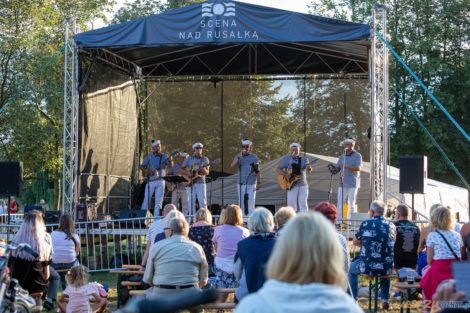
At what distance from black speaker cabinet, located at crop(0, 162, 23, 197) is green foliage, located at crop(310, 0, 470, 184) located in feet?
65.9

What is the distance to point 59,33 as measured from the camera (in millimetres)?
21375

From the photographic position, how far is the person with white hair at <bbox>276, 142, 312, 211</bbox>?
1121 centimetres

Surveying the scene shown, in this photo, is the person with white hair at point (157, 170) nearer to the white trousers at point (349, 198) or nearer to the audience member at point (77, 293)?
the white trousers at point (349, 198)

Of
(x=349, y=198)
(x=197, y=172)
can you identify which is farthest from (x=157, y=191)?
(x=349, y=198)

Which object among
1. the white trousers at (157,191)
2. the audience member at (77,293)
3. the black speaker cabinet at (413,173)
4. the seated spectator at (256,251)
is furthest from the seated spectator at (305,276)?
the white trousers at (157,191)

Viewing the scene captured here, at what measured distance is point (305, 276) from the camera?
1667 millimetres

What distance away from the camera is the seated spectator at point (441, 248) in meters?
4.85

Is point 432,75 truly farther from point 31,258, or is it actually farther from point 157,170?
point 31,258

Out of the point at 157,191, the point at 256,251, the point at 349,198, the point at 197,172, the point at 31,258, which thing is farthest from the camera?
the point at 157,191

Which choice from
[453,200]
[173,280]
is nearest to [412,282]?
[173,280]

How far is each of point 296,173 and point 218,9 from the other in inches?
136

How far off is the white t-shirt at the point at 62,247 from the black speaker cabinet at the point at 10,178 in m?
2.51

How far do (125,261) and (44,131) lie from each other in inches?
432

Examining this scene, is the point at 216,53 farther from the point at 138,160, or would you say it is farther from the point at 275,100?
the point at 138,160
